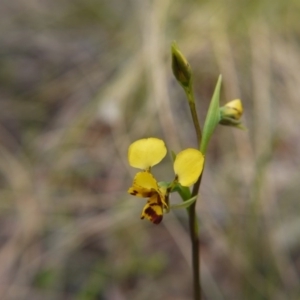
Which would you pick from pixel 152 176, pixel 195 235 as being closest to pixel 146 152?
pixel 152 176

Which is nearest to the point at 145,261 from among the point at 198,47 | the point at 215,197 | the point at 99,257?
the point at 99,257

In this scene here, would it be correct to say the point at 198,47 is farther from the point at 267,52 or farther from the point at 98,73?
the point at 98,73

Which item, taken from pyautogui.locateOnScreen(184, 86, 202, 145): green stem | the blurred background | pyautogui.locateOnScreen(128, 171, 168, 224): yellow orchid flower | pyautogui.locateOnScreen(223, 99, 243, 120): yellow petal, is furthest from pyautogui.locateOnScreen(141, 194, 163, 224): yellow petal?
the blurred background

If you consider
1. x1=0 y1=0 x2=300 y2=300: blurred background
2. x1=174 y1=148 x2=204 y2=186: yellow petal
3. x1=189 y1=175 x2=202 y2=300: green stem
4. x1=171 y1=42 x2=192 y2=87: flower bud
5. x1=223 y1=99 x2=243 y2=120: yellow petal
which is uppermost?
x1=0 y1=0 x2=300 y2=300: blurred background

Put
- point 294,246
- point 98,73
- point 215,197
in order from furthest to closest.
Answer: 1. point 98,73
2. point 215,197
3. point 294,246

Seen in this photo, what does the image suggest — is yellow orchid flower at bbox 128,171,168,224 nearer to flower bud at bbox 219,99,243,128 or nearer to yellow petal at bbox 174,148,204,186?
yellow petal at bbox 174,148,204,186

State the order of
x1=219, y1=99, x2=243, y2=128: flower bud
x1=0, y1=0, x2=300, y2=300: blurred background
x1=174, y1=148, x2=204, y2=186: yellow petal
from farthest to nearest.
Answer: x1=0, y1=0, x2=300, y2=300: blurred background, x1=219, y1=99, x2=243, y2=128: flower bud, x1=174, y1=148, x2=204, y2=186: yellow petal

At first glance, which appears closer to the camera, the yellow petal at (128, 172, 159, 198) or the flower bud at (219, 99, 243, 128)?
the yellow petal at (128, 172, 159, 198)

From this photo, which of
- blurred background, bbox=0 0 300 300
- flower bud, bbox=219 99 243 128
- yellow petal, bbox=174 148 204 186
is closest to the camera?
yellow petal, bbox=174 148 204 186
